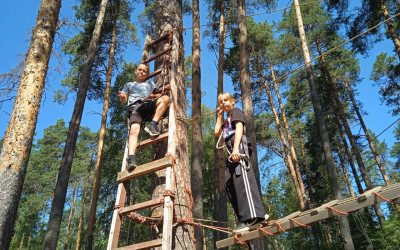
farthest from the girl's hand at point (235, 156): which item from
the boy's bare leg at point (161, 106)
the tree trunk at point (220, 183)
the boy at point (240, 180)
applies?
→ the tree trunk at point (220, 183)

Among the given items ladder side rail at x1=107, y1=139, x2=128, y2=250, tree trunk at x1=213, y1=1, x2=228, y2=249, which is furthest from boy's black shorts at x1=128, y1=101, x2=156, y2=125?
tree trunk at x1=213, y1=1, x2=228, y2=249

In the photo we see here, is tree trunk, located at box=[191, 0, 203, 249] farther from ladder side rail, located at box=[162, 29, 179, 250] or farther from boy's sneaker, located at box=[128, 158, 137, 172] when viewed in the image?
boy's sneaker, located at box=[128, 158, 137, 172]

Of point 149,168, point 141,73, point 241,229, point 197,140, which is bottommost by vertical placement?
point 241,229

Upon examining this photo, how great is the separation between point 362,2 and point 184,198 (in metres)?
12.5

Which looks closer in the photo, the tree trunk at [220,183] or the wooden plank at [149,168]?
the wooden plank at [149,168]

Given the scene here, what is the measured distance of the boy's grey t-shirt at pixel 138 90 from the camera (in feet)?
13.0

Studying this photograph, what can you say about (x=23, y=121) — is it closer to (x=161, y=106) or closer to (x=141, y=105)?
(x=141, y=105)

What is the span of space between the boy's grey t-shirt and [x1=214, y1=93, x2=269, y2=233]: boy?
1320 millimetres

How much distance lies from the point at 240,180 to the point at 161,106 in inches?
59.6

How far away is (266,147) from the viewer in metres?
17.4

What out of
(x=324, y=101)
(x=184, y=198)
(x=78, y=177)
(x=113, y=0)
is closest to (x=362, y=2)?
(x=324, y=101)

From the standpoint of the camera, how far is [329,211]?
241 centimetres

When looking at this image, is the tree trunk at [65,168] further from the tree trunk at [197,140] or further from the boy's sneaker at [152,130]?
the boy's sneaker at [152,130]

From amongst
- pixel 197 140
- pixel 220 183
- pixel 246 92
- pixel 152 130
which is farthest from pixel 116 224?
pixel 220 183
